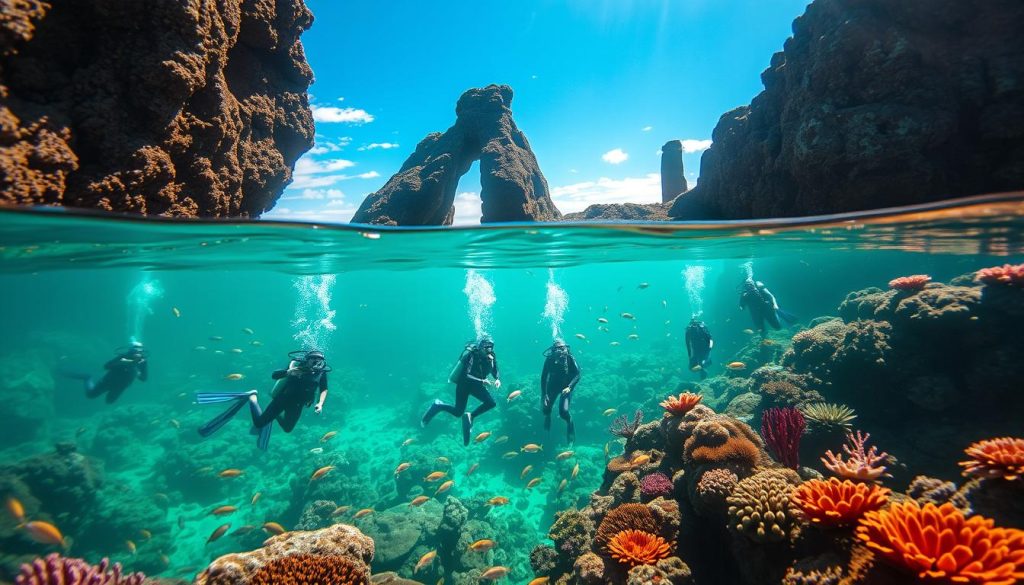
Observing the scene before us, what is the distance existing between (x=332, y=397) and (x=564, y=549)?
28434mm

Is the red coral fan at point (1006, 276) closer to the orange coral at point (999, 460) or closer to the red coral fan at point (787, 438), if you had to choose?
the red coral fan at point (787, 438)

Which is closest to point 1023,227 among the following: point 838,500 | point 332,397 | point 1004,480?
point 1004,480

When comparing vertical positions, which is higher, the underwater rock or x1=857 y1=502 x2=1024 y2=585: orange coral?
x1=857 y1=502 x2=1024 y2=585: orange coral

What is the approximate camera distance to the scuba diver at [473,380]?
41.6ft

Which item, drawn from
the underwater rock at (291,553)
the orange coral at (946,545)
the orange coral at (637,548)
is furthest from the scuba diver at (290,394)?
the orange coral at (946,545)

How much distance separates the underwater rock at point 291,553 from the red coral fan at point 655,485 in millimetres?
4682

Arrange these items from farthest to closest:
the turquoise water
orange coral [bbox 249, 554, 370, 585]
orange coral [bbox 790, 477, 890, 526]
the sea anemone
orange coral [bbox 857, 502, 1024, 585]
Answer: the turquoise water
the sea anemone
orange coral [bbox 249, 554, 370, 585]
orange coral [bbox 790, 477, 890, 526]
orange coral [bbox 857, 502, 1024, 585]

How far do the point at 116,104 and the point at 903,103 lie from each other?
31.3ft

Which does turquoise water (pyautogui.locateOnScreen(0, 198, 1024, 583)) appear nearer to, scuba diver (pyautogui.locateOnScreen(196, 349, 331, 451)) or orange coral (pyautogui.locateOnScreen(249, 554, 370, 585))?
scuba diver (pyautogui.locateOnScreen(196, 349, 331, 451))

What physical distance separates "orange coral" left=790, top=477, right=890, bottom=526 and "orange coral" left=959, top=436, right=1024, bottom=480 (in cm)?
97

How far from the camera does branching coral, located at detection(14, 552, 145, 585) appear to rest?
5.01 meters

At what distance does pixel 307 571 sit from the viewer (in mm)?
4688

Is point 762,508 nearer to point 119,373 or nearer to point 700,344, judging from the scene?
point 700,344

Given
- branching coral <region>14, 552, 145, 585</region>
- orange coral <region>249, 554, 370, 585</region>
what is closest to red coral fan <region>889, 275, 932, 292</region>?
orange coral <region>249, 554, 370, 585</region>
